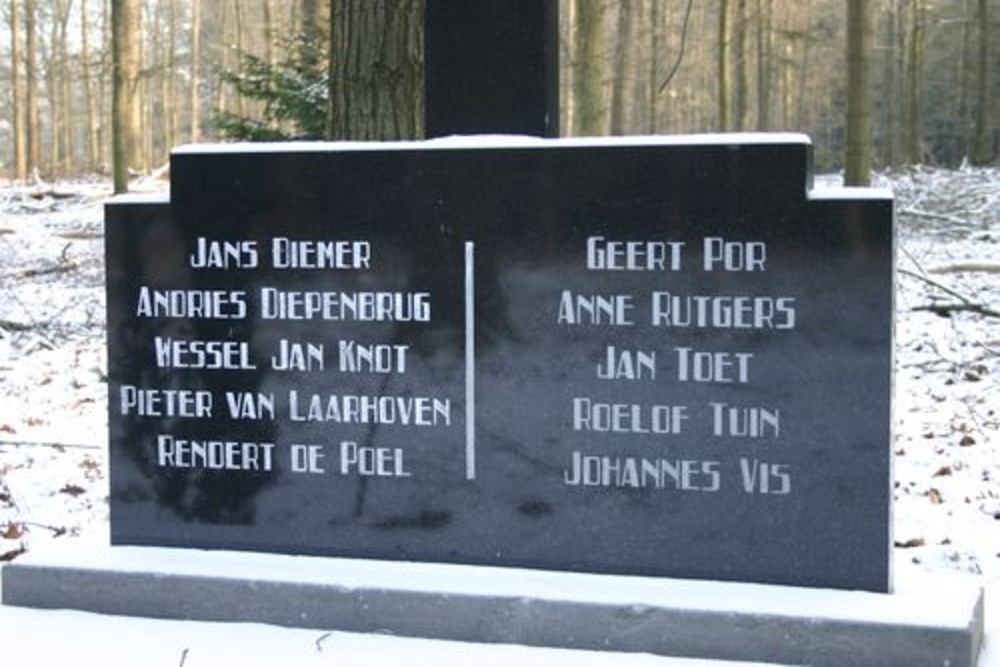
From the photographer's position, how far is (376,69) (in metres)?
6.33

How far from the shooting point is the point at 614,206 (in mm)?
4109

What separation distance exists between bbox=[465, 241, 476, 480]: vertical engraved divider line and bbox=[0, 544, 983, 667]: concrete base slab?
0.42 m

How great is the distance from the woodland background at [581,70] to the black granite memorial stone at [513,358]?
2053 millimetres

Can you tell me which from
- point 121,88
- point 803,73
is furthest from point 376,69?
point 803,73

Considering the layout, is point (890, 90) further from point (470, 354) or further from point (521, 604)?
point (521, 604)

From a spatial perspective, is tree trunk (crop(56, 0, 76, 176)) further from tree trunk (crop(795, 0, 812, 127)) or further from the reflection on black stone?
the reflection on black stone

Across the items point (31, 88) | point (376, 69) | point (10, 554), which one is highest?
point (31, 88)

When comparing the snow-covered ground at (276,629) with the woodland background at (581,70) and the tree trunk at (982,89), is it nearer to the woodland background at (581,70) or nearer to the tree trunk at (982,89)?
the woodland background at (581,70)

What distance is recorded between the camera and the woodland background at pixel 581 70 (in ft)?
21.0

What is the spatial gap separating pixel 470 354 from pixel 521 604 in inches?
33.1

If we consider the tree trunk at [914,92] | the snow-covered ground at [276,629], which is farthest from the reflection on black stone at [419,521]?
the tree trunk at [914,92]

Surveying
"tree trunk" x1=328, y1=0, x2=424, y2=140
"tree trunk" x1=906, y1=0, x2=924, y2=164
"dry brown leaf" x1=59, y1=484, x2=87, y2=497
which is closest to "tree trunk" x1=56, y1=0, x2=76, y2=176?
"tree trunk" x1=906, y1=0, x2=924, y2=164

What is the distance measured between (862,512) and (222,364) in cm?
222

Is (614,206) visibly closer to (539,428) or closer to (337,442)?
(539,428)
